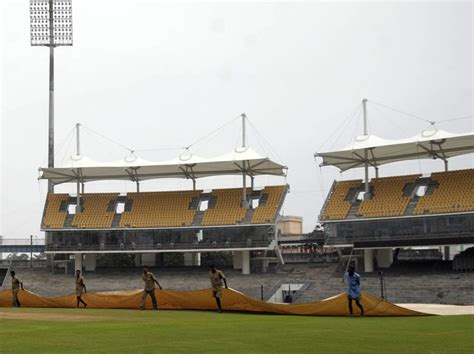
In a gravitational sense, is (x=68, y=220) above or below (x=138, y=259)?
above

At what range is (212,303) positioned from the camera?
2948cm

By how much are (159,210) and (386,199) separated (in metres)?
18.7

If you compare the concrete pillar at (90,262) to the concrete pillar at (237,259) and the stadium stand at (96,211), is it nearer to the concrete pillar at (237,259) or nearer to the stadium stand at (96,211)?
the stadium stand at (96,211)

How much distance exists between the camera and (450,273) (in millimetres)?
50312

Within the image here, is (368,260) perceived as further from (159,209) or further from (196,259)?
(159,209)

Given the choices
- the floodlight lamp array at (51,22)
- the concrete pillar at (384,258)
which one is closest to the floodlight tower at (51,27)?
the floodlight lamp array at (51,22)

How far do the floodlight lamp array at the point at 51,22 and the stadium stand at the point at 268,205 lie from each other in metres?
21.9

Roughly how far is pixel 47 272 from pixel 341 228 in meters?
25.0

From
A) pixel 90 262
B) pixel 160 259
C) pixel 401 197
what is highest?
pixel 401 197

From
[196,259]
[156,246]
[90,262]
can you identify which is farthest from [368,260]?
[90,262]

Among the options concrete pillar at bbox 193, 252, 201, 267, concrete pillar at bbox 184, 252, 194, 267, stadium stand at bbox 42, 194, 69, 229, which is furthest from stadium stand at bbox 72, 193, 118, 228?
concrete pillar at bbox 193, 252, 201, 267

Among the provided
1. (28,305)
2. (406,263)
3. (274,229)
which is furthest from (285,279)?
(28,305)

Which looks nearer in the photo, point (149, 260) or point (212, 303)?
point (212, 303)

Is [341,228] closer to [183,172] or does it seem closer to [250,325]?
[183,172]
